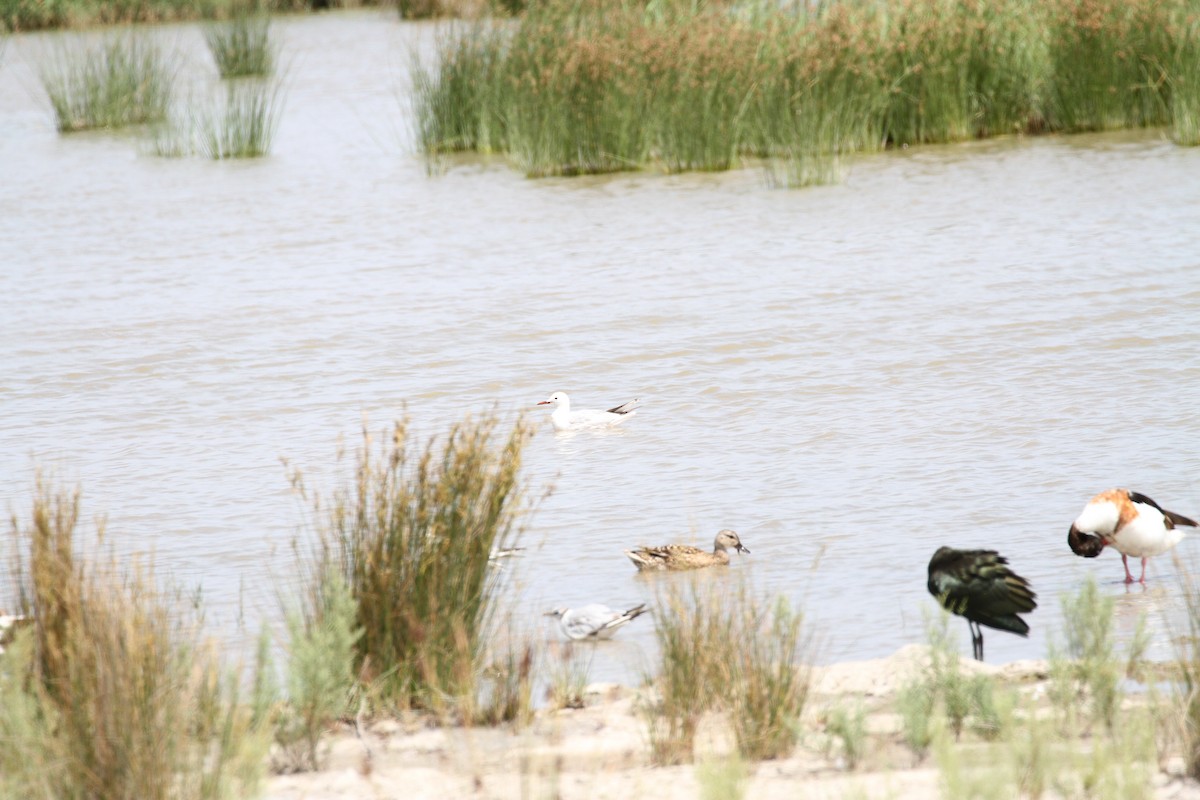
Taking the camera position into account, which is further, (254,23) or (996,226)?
(254,23)

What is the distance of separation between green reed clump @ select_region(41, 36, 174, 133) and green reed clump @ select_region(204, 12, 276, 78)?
1831mm

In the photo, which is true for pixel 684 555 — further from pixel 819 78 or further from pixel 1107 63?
pixel 1107 63

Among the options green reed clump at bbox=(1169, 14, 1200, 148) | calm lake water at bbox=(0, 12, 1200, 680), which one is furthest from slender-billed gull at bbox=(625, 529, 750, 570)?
green reed clump at bbox=(1169, 14, 1200, 148)

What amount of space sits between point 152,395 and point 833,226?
6.17 metres

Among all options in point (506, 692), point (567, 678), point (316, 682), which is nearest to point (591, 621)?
point (567, 678)

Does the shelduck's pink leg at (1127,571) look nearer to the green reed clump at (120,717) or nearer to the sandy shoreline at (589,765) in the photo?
the sandy shoreline at (589,765)

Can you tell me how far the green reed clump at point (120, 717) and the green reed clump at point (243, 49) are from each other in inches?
810

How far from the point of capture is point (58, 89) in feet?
71.1

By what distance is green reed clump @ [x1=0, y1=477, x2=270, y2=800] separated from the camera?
3.39 m

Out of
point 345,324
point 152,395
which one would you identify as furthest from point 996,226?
point 152,395

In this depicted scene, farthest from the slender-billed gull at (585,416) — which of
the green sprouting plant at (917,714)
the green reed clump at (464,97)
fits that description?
the green reed clump at (464,97)

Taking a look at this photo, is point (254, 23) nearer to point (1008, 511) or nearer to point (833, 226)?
point (833, 226)

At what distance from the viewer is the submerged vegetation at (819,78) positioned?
15484mm

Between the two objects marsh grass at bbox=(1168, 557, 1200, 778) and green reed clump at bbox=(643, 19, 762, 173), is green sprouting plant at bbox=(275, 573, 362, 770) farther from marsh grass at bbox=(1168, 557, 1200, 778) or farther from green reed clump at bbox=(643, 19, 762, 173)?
green reed clump at bbox=(643, 19, 762, 173)
